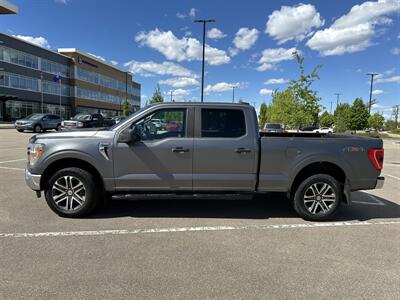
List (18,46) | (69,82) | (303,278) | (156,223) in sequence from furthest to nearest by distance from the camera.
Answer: (69,82) → (18,46) → (156,223) → (303,278)

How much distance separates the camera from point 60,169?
488 cm

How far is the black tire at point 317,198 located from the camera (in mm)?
4914

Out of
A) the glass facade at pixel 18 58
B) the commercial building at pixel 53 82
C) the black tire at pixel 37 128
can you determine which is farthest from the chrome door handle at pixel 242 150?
the glass facade at pixel 18 58

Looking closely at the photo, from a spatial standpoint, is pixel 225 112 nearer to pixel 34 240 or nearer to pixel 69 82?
pixel 34 240

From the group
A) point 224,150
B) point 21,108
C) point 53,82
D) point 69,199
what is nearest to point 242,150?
point 224,150

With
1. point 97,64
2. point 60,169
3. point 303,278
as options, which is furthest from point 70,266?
point 97,64

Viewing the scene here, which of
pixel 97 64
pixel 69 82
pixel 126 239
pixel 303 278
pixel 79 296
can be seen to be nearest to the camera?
pixel 79 296

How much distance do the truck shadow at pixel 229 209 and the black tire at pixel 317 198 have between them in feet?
1.07

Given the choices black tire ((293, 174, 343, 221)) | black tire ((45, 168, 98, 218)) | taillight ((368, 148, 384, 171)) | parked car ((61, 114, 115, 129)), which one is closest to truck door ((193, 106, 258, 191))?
black tire ((293, 174, 343, 221))

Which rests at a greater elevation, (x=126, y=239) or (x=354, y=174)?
(x=354, y=174)

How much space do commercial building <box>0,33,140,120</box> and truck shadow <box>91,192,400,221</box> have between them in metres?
47.8

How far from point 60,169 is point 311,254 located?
3.98 m

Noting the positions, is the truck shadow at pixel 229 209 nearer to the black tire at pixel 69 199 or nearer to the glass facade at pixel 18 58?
the black tire at pixel 69 199

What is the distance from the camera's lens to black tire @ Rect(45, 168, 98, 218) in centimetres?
478
